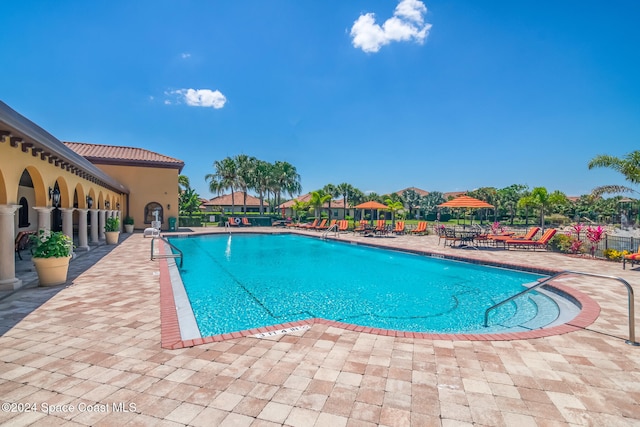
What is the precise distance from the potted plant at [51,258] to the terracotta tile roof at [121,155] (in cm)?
1783

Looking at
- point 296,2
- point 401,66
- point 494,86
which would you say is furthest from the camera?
point 494,86

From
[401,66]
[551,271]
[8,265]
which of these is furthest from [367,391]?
[401,66]

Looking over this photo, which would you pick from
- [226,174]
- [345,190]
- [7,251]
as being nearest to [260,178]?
[226,174]

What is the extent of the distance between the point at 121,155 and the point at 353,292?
2253 centimetres

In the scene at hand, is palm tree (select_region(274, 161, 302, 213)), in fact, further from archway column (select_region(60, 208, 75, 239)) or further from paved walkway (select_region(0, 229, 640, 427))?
paved walkway (select_region(0, 229, 640, 427))

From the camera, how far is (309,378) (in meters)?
2.88

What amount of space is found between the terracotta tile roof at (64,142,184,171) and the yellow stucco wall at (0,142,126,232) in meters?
8.34

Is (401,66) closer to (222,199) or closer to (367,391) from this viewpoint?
(367,391)

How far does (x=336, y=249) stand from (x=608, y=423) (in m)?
14.5

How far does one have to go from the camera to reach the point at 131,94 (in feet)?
57.8

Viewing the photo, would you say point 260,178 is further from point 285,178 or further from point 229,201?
point 229,201

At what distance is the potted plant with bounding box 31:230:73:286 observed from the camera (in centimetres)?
625

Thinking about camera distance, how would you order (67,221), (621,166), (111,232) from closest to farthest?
(67,221) < (621,166) < (111,232)

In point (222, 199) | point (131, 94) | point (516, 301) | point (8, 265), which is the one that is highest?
point (131, 94)
